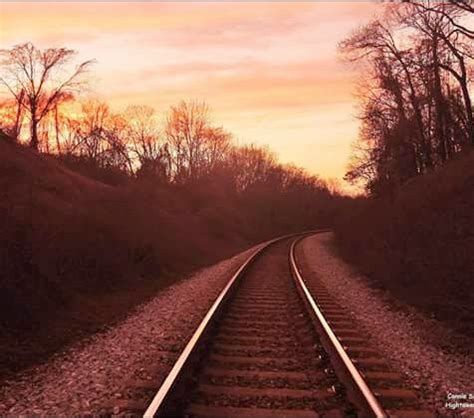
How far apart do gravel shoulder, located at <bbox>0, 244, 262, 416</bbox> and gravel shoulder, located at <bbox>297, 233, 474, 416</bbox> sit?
3.39 m

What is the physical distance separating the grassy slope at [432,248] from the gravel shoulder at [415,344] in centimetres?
51

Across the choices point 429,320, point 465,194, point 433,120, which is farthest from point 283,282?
point 433,120

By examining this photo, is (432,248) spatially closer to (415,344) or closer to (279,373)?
(415,344)

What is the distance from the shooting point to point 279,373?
7.05 m

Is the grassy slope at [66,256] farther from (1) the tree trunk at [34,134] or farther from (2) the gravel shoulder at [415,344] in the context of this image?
(1) the tree trunk at [34,134]

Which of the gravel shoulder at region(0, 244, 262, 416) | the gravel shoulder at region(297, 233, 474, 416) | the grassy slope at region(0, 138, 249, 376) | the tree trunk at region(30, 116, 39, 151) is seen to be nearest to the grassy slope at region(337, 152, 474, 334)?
the gravel shoulder at region(297, 233, 474, 416)

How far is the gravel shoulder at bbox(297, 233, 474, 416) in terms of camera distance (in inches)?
266

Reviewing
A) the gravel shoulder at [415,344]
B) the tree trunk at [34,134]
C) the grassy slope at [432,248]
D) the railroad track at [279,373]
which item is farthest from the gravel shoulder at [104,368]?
the tree trunk at [34,134]

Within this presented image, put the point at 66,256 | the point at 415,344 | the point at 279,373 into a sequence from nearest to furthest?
the point at 279,373 < the point at 415,344 < the point at 66,256

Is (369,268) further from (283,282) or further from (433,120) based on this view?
(433,120)

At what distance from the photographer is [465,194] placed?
19.1m

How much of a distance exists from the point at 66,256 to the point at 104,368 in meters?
8.17

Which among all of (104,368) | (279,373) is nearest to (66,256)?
(104,368)

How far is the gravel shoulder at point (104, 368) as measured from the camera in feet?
20.1
